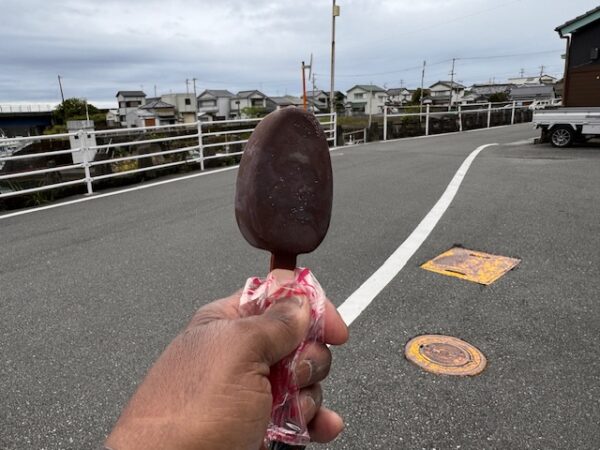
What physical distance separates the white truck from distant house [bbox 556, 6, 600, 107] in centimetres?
281

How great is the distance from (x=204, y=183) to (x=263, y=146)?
7.80 meters

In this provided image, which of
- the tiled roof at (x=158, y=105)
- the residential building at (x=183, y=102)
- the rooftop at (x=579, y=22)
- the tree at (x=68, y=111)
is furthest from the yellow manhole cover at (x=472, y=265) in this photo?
the residential building at (x=183, y=102)

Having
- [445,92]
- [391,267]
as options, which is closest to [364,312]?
[391,267]

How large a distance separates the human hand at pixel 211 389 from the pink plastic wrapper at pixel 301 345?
0.06m

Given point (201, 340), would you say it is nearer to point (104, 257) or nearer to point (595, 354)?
point (595, 354)

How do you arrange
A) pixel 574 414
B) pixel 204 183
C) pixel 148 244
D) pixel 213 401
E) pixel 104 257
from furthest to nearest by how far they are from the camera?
pixel 204 183, pixel 148 244, pixel 104 257, pixel 574 414, pixel 213 401

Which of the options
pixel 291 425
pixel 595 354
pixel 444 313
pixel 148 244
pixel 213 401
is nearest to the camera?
pixel 213 401

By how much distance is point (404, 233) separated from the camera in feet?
15.6

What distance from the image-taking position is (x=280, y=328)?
616 millimetres

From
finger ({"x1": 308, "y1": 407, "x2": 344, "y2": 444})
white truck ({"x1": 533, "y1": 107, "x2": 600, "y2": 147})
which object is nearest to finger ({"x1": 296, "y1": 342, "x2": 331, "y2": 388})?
finger ({"x1": 308, "y1": 407, "x2": 344, "y2": 444})

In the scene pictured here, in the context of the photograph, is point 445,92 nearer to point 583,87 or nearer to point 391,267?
point 583,87

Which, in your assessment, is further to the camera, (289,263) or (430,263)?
(430,263)

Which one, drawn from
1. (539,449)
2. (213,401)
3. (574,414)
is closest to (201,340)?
(213,401)

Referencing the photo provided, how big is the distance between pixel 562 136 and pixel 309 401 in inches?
550
